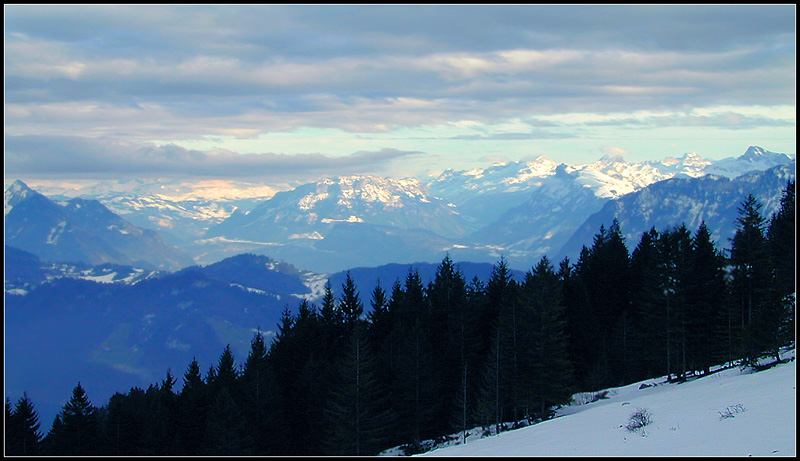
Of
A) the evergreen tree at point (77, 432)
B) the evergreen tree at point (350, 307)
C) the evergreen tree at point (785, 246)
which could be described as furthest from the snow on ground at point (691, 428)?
the evergreen tree at point (77, 432)

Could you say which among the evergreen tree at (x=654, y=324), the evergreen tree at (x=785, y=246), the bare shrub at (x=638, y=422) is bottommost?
the bare shrub at (x=638, y=422)

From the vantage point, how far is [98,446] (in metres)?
59.7

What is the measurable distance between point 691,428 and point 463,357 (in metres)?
32.7

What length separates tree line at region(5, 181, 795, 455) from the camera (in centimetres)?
4575

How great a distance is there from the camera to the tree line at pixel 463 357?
45.8m

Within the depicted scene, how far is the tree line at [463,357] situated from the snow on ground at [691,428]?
8282mm

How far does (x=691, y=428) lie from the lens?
81.3ft

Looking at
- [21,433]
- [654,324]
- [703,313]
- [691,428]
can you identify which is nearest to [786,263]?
[703,313]

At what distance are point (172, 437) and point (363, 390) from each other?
69.4 ft

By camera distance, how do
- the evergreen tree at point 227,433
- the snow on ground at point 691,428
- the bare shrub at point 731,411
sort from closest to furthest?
→ the snow on ground at point 691,428, the bare shrub at point 731,411, the evergreen tree at point 227,433

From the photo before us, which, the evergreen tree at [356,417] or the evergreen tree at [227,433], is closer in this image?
the evergreen tree at [356,417]

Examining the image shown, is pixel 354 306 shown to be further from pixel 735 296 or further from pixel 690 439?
pixel 690 439

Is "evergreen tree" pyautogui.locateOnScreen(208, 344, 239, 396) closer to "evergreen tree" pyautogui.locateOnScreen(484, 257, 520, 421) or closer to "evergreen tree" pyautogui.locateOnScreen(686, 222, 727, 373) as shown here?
"evergreen tree" pyautogui.locateOnScreen(484, 257, 520, 421)

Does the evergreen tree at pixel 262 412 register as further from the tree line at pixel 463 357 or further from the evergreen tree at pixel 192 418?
the evergreen tree at pixel 192 418
